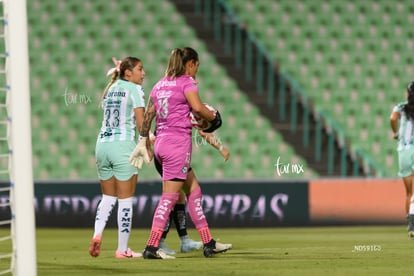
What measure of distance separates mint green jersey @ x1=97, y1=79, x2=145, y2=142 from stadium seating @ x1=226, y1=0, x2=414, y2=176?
9.17 meters

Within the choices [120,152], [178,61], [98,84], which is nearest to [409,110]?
[120,152]

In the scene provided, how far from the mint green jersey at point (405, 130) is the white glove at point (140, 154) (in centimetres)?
502

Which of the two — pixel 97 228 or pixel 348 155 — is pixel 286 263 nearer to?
pixel 97 228

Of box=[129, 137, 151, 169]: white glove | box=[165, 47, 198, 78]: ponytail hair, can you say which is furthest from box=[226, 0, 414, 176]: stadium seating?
box=[165, 47, 198, 78]: ponytail hair

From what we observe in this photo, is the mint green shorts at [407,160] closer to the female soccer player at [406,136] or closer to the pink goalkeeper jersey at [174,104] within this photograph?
the female soccer player at [406,136]

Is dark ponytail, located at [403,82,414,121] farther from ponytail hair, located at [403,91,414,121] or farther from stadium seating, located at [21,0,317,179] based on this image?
stadium seating, located at [21,0,317,179]

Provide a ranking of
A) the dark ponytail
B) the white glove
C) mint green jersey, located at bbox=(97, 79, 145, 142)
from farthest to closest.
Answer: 1. the dark ponytail
2. mint green jersey, located at bbox=(97, 79, 145, 142)
3. the white glove

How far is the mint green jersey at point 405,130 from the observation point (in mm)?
13250

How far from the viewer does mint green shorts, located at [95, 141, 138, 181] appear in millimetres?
9602

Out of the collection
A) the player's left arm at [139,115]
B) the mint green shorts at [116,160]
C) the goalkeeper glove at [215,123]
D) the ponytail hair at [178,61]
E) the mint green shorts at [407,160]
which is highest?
the ponytail hair at [178,61]

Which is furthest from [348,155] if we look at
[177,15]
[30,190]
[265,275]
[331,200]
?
[30,190]

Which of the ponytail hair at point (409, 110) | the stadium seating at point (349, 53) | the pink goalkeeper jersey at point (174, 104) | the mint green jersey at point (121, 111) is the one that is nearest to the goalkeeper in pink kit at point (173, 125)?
the pink goalkeeper jersey at point (174, 104)

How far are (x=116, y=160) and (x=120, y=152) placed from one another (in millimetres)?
81

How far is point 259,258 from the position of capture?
9.13 meters
